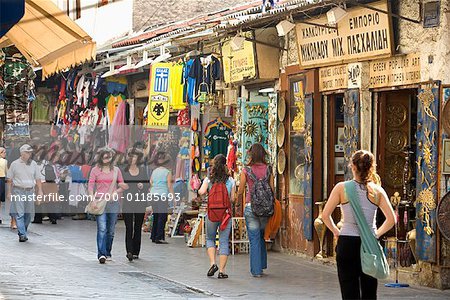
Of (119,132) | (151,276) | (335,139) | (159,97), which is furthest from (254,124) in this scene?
(119,132)

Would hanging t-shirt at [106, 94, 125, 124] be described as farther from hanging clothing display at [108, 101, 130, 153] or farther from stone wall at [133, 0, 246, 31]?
stone wall at [133, 0, 246, 31]

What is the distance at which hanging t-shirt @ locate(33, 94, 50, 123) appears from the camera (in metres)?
36.6

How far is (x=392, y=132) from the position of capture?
17125 mm

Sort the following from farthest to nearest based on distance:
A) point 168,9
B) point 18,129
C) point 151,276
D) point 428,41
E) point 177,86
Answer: point 168,9, point 177,86, point 18,129, point 151,276, point 428,41

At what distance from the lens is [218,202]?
1648 centimetres

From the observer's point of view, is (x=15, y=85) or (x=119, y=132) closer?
(x=15, y=85)

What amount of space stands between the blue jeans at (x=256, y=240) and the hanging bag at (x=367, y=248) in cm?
596

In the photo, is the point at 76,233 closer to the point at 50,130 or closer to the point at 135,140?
the point at 135,140

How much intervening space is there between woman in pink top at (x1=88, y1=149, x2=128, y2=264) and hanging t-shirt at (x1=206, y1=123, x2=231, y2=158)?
6.45 m

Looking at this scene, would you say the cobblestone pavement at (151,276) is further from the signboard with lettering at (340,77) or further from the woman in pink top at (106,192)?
the signboard with lettering at (340,77)

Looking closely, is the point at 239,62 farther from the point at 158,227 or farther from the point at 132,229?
the point at 132,229

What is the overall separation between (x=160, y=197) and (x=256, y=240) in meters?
5.68

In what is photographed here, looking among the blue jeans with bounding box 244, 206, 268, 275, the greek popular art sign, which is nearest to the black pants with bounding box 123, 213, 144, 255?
the blue jeans with bounding box 244, 206, 268, 275

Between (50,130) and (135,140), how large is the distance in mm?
6399
